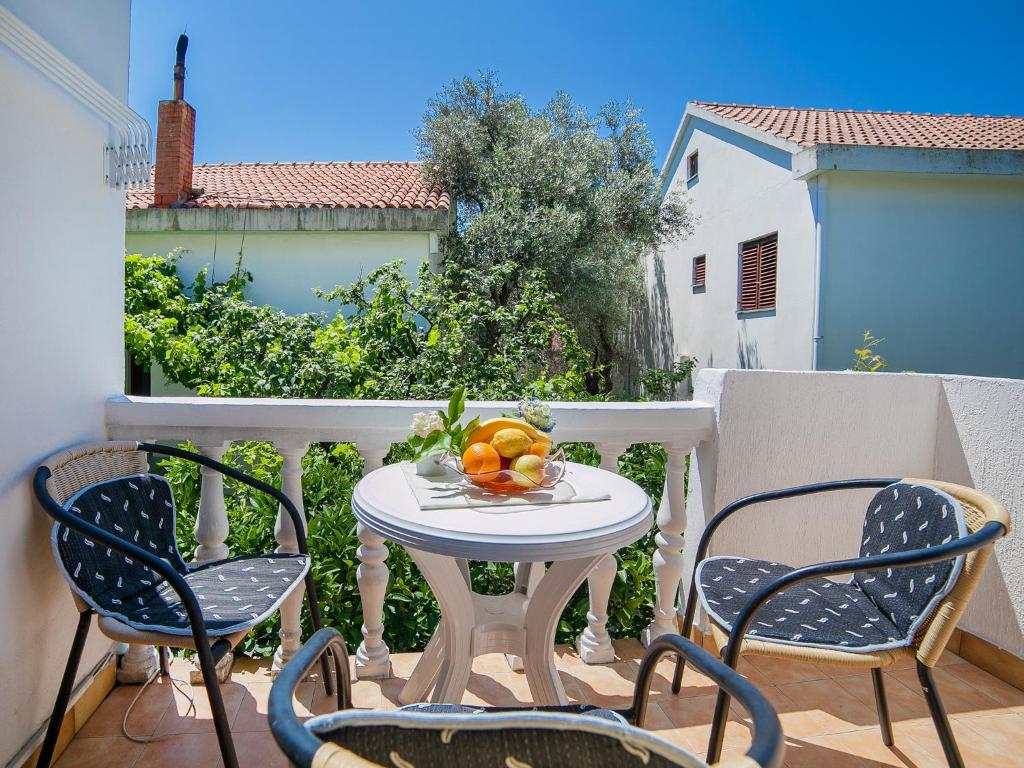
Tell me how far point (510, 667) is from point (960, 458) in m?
1.80

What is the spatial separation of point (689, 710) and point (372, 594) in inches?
42.8

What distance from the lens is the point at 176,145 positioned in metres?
8.77

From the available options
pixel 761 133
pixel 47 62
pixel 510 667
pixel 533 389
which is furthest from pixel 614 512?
pixel 761 133

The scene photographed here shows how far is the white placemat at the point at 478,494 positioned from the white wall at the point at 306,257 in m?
6.69

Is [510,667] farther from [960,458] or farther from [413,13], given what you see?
[413,13]

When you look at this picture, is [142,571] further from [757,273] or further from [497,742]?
[757,273]

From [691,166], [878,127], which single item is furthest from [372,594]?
[691,166]

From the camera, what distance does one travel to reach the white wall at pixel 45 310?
5.04ft

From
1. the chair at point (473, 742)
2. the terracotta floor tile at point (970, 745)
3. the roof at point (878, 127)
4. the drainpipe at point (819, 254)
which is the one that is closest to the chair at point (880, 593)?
the terracotta floor tile at point (970, 745)

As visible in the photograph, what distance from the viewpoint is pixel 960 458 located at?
232 centimetres

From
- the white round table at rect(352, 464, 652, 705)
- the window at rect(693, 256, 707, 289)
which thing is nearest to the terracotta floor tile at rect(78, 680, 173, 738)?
the white round table at rect(352, 464, 652, 705)

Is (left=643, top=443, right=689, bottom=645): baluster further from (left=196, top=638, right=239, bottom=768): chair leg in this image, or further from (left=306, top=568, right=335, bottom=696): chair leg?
(left=196, top=638, right=239, bottom=768): chair leg

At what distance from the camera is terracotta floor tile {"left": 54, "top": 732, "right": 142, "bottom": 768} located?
1.71 meters

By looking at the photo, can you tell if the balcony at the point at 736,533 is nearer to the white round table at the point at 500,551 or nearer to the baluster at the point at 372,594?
the baluster at the point at 372,594
